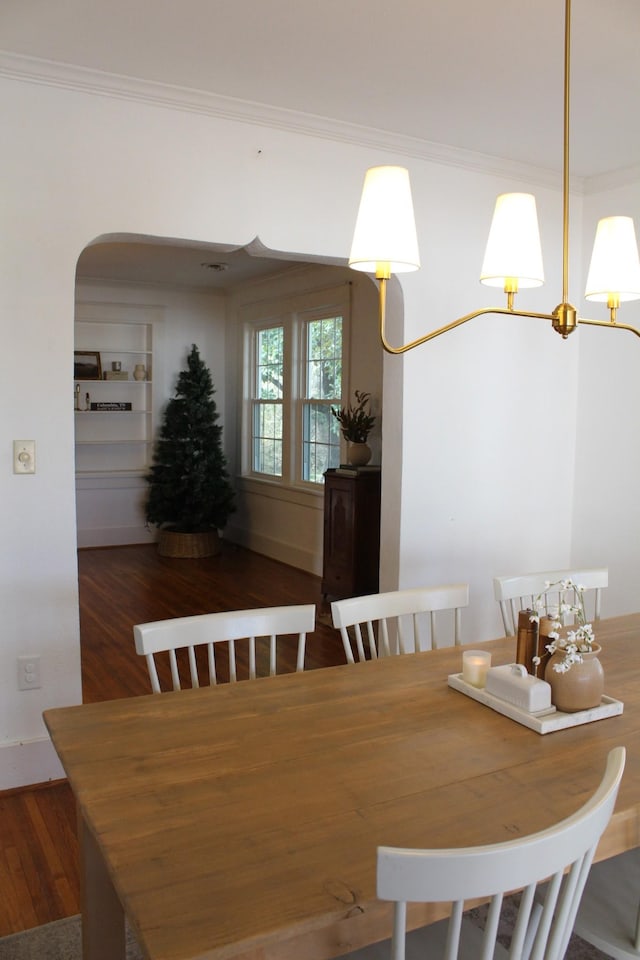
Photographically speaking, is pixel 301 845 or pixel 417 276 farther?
pixel 417 276

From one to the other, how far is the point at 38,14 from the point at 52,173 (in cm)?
56

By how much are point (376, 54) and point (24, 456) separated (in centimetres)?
189

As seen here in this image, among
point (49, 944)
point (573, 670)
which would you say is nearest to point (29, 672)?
point (49, 944)

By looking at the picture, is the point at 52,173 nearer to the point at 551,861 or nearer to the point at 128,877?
the point at 128,877

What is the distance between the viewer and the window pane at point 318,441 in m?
6.46

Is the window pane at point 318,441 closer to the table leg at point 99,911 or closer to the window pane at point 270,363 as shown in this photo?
the window pane at point 270,363

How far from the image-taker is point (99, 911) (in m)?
1.63

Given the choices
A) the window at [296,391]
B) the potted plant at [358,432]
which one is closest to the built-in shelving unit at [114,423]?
the window at [296,391]

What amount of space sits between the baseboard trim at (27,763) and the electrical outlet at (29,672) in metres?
0.21

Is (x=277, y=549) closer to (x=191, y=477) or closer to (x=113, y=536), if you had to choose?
(x=191, y=477)

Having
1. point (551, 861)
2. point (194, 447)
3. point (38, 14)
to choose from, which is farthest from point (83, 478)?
point (551, 861)

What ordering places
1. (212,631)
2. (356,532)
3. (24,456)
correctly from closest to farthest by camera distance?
(212,631) → (24,456) → (356,532)

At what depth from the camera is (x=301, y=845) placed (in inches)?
49.4

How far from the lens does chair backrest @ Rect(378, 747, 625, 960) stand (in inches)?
38.6
